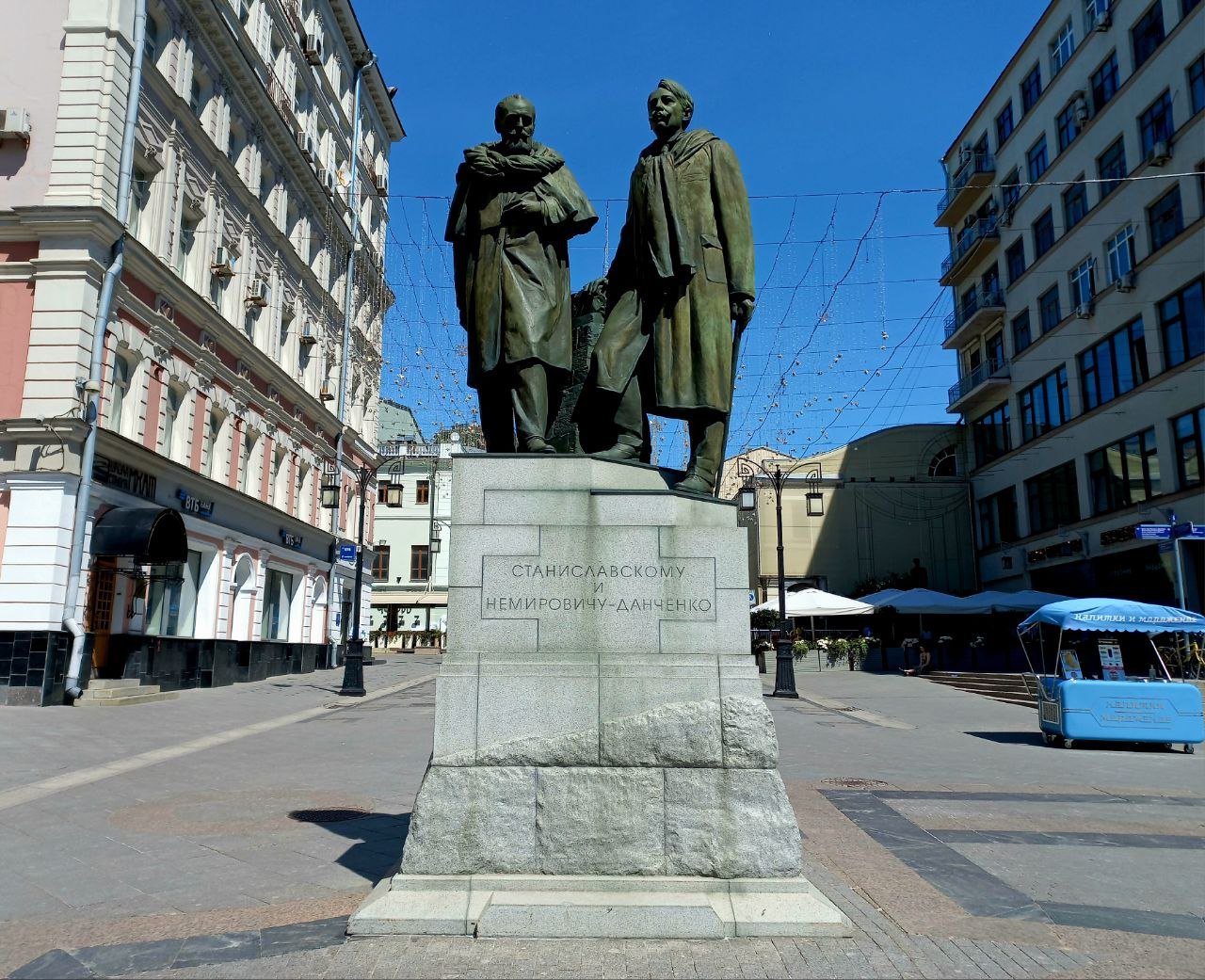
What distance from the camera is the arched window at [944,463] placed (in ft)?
148

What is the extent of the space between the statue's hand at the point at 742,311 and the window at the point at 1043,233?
114ft

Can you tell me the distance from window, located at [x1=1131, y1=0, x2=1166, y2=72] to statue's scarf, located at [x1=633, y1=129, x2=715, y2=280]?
2984 centimetres

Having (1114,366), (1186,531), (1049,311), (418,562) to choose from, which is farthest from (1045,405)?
(418,562)

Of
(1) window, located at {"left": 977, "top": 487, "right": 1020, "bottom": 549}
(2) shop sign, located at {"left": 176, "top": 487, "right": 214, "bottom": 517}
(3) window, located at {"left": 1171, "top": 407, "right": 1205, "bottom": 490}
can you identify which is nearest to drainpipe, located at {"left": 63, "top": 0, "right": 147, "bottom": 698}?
(2) shop sign, located at {"left": 176, "top": 487, "right": 214, "bottom": 517}

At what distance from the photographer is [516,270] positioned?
5496mm

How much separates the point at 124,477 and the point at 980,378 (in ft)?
114

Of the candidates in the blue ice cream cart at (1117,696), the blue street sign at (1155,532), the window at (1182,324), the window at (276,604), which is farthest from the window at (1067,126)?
the window at (276,604)

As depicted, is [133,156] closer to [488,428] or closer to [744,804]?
[488,428]

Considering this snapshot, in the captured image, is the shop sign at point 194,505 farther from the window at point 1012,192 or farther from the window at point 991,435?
the window at point 1012,192

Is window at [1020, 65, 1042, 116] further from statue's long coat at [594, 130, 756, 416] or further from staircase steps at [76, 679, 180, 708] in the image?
statue's long coat at [594, 130, 756, 416]

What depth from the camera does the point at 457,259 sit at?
18.9ft

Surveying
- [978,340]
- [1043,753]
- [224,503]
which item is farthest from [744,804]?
[978,340]

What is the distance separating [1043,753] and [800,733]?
3.58m

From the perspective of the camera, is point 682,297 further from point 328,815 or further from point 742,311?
point 328,815
